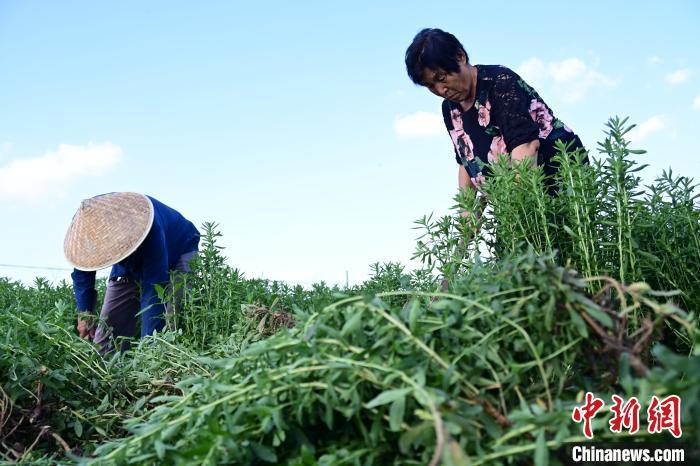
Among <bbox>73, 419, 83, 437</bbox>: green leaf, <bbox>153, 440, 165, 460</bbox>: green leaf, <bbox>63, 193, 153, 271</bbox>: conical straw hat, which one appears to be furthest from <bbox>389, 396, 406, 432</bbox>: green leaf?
<bbox>63, 193, 153, 271</bbox>: conical straw hat

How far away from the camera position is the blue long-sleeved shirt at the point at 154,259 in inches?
132

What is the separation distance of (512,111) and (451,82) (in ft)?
0.97

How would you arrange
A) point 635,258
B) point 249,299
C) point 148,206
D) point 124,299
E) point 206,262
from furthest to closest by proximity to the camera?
point 124,299 → point 148,206 → point 206,262 → point 249,299 → point 635,258

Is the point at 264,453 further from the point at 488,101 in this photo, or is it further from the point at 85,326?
the point at 85,326

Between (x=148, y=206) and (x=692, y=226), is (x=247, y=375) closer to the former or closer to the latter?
(x=692, y=226)

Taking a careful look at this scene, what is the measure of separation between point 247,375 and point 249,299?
173 cm

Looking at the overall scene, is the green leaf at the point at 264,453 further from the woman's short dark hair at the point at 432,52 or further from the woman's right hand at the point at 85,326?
the woman's short dark hair at the point at 432,52

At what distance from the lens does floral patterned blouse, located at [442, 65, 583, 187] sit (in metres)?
2.53

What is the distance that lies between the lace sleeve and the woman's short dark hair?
205mm

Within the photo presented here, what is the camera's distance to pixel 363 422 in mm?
849

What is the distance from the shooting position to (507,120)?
2.57 metres

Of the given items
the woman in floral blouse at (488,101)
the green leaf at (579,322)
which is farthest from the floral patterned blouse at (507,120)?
the green leaf at (579,322)

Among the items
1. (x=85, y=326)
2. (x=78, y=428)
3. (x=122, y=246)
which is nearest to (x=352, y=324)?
(x=78, y=428)

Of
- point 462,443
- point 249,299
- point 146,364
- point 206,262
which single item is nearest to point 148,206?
point 206,262
